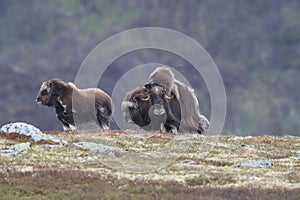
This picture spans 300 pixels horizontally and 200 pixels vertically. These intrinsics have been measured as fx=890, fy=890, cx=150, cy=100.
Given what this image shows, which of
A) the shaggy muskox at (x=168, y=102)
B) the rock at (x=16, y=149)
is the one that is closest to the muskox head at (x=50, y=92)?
the shaggy muskox at (x=168, y=102)

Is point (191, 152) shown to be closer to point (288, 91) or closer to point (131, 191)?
point (131, 191)

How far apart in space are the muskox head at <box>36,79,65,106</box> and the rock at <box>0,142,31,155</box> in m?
7.32

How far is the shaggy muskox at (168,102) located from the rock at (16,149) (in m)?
7.00

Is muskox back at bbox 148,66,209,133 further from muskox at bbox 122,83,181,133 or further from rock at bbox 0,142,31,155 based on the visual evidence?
rock at bbox 0,142,31,155

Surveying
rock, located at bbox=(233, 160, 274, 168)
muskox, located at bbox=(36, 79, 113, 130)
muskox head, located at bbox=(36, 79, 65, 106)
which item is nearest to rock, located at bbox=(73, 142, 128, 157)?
rock, located at bbox=(233, 160, 274, 168)

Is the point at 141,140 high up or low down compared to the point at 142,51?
down

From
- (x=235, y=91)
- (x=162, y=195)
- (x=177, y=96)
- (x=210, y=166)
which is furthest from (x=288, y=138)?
(x=235, y=91)

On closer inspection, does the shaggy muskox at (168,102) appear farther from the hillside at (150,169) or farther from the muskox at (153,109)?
the hillside at (150,169)

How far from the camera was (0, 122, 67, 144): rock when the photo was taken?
85.6 feet

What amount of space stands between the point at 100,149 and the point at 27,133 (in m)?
3.40

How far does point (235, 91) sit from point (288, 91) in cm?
1100

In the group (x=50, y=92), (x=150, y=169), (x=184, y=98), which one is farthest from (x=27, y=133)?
(x=184, y=98)

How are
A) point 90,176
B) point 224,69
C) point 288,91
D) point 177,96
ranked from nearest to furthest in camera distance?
1. point 90,176
2. point 177,96
3. point 288,91
4. point 224,69

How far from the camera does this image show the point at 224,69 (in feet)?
648
